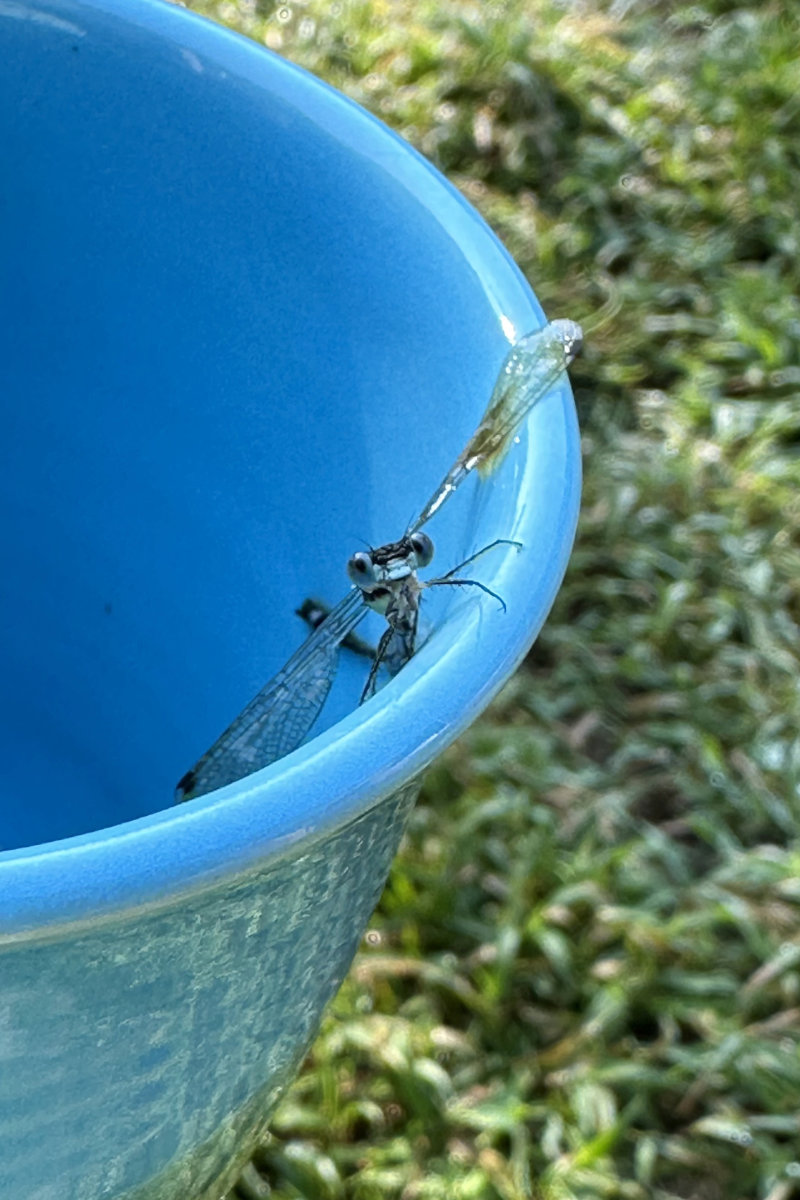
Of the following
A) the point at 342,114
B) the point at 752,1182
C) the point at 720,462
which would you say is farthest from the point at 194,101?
the point at 720,462

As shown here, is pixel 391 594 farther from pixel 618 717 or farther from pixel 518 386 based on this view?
pixel 618 717

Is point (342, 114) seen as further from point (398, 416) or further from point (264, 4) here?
point (264, 4)

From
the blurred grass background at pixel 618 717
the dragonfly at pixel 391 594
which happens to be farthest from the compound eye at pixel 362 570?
the blurred grass background at pixel 618 717

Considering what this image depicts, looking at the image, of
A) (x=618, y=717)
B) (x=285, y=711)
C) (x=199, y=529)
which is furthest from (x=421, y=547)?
(x=618, y=717)

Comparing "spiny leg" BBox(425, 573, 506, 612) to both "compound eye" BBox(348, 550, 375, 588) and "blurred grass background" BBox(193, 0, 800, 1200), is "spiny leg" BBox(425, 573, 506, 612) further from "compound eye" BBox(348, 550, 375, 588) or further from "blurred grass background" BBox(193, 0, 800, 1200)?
"blurred grass background" BBox(193, 0, 800, 1200)

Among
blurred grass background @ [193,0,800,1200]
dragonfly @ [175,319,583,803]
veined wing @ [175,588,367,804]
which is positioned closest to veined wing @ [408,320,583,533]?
dragonfly @ [175,319,583,803]
